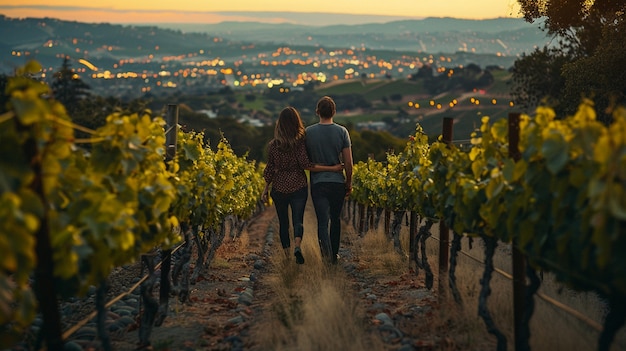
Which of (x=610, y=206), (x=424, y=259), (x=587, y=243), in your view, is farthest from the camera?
(x=424, y=259)

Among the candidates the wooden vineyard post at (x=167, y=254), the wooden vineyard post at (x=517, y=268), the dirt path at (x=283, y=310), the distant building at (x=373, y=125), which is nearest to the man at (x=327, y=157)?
the dirt path at (x=283, y=310)

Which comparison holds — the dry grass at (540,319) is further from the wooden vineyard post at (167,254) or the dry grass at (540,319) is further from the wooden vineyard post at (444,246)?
the wooden vineyard post at (167,254)

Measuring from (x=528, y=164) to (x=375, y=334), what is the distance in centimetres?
215

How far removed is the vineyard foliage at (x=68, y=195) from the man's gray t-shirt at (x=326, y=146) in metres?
3.26

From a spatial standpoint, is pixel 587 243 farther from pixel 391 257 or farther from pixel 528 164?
pixel 391 257

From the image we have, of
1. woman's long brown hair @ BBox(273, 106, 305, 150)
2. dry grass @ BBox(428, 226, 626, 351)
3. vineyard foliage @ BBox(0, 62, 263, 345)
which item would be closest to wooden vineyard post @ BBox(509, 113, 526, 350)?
dry grass @ BBox(428, 226, 626, 351)

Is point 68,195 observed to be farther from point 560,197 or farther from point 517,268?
point 517,268

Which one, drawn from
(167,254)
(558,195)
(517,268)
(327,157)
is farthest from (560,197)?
(327,157)

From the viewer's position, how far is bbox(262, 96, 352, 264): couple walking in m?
A: 10.1

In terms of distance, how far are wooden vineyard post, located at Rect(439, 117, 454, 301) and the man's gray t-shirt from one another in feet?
4.15

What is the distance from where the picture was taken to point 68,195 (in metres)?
5.29

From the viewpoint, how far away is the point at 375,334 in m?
7.00

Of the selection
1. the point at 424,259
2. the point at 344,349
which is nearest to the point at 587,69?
the point at 424,259

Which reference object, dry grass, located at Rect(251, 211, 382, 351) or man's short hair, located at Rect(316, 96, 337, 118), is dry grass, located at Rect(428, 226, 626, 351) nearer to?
dry grass, located at Rect(251, 211, 382, 351)
